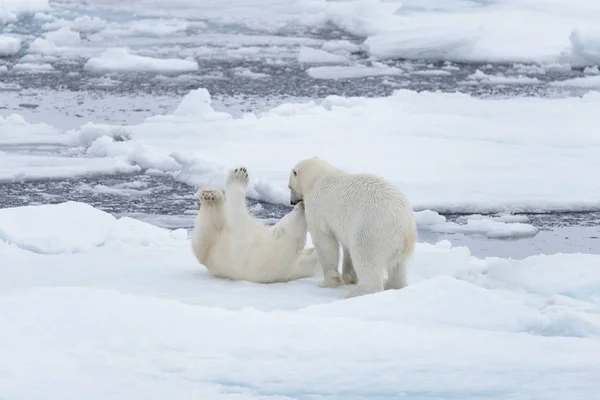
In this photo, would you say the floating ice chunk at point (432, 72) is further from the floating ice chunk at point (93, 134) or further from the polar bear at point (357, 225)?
the polar bear at point (357, 225)

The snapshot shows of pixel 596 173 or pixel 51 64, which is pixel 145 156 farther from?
pixel 51 64

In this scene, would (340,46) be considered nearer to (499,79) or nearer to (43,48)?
(499,79)

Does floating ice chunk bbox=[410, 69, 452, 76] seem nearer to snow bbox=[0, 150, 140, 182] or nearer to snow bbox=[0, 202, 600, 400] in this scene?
snow bbox=[0, 150, 140, 182]

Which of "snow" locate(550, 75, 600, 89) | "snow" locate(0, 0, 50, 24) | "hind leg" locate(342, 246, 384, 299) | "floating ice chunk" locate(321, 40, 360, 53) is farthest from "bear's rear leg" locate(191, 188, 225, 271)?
"snow" locate(0, 0, 50, 24)

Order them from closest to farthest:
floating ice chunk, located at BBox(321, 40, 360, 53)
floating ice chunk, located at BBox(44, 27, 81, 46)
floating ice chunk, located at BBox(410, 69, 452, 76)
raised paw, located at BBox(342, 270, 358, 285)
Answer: raised paw, located at BBox(342, 270, 358, 285)
floating ice chunk, located at BBox(410, 69, 452, 76)
floating ice chunk, located at BBox(321, 40, 360, 53)
floating ice chunk, located at BBox(44, 27, 81, 46)

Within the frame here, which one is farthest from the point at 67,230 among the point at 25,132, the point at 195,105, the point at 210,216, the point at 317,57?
the point at 317,57

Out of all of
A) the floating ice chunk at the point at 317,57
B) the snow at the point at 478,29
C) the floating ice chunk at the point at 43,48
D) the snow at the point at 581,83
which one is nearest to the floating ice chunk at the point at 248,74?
the floating ice chunk at the point at 317,57

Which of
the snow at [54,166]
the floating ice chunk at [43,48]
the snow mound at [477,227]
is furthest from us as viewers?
the floating ice chunk at [43,48]

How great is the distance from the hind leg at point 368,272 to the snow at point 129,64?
10613mm

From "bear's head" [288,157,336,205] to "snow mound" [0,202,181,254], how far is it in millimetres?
1183

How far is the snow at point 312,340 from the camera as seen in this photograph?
2666 mm

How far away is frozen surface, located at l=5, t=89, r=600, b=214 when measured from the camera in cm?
748

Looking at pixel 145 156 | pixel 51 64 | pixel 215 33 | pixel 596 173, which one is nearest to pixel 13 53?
pixel 51 64

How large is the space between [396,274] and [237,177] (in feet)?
2.58
